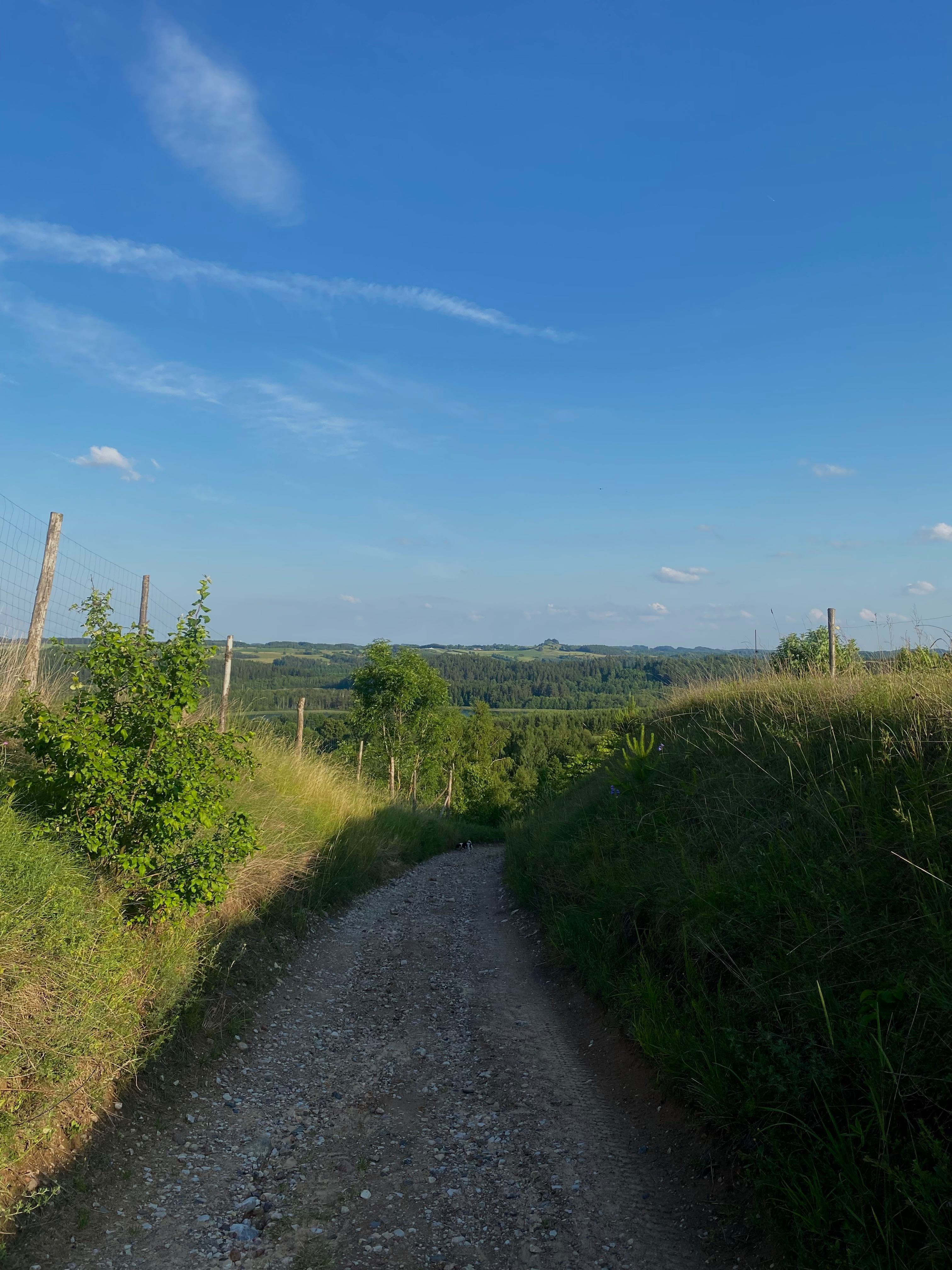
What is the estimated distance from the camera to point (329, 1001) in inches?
271

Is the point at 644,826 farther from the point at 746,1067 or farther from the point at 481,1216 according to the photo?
A: the point at 481,1216

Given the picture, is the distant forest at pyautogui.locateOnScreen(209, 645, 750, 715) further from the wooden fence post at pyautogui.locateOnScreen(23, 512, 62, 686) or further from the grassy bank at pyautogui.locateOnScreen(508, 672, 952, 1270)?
the grassy bank at pyautogui.locateOnScreen(508, 672, 952, 1270)

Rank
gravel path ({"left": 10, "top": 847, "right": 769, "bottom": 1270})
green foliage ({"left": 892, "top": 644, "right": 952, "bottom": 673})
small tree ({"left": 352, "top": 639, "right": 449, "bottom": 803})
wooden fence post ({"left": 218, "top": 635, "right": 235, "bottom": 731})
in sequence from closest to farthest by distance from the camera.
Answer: gravel path ({"left": 10, "top": 847, "right": 769, "bottom": 1270}) < green foliage ({"left": 892, "top": 644, "right": 952, "bottom": 673}) < wooden fence post ({"left": 218, "top": 635, "right": 235, "bottom": 731}) < small tree ({"left": 352, "top": 639, "right": 449, "bottom": 803})

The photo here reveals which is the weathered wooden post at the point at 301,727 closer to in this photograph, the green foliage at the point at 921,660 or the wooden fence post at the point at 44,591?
the wooden fence post at the point at 44,591

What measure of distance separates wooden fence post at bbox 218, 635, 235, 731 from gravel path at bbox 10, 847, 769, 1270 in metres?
6.51

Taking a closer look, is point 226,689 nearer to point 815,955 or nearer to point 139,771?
point 139,771

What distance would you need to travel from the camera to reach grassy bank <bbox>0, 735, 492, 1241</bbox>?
3709 millimetres

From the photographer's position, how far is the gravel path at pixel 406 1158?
3434 mm

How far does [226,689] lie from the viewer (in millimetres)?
12852

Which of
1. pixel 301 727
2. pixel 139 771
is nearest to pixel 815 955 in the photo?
pixel 139 771

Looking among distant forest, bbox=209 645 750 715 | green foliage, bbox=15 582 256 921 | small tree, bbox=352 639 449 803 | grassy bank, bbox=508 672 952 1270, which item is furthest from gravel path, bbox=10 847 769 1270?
small tree, bbox=352 639 449 803

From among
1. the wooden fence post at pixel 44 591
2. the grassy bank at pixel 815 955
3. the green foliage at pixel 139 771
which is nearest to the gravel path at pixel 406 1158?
the grassy bank at pixel 815 955

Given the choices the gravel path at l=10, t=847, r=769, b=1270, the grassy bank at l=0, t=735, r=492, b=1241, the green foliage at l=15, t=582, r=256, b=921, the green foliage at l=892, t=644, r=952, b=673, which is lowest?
the gravel path at l=10, t=847, r=769, b=1270

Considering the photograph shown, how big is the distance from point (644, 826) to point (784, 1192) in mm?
4914
